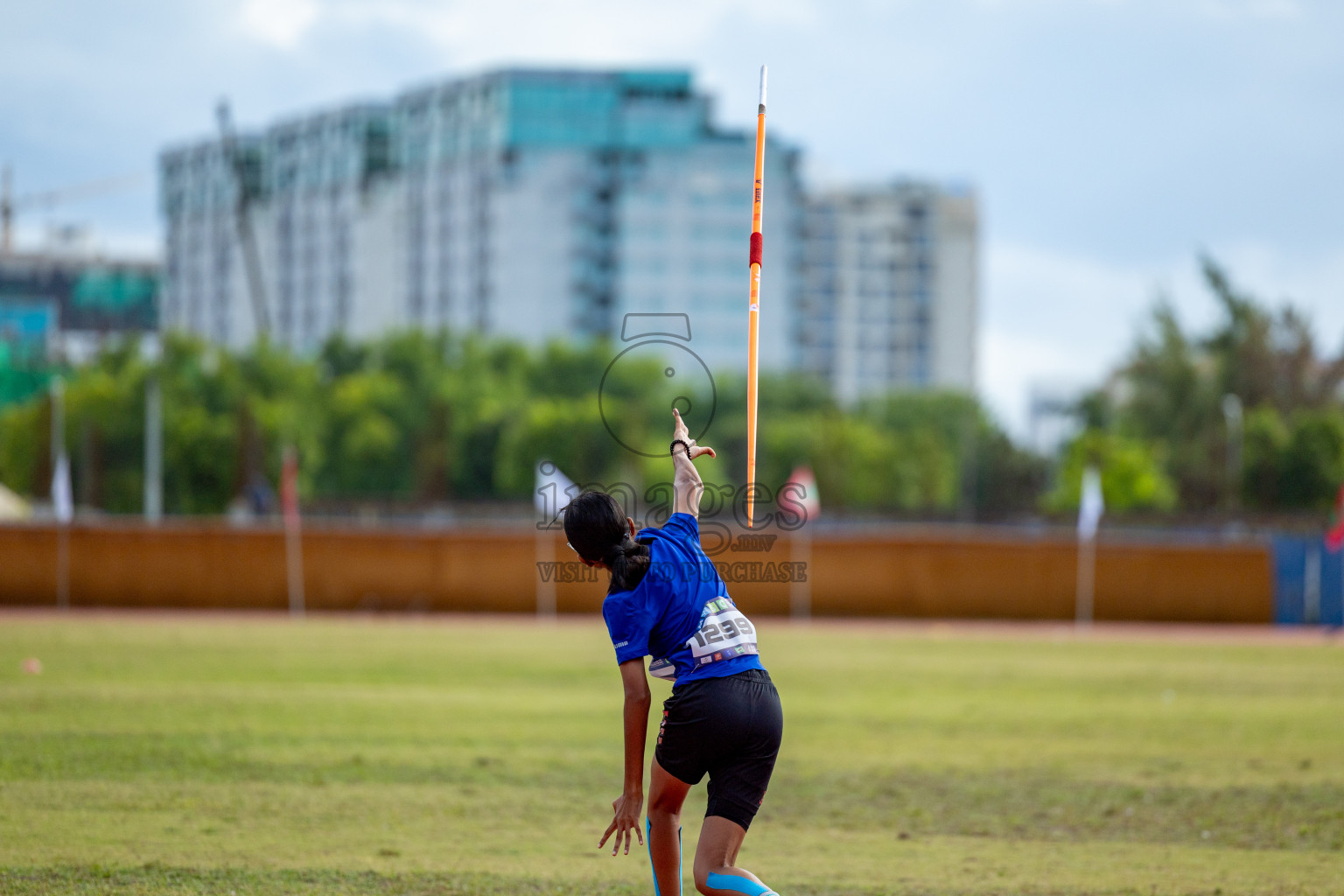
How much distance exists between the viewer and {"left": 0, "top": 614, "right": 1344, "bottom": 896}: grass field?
847 cm

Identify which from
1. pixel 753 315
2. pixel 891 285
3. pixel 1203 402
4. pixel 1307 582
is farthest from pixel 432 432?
pixel 753 315

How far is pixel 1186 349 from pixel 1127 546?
187 ft

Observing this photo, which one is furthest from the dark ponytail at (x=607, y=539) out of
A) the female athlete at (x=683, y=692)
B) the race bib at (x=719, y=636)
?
the race bib at (x=719, y=636)

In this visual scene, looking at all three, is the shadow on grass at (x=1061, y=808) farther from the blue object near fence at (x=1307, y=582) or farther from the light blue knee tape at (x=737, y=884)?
the blue object near fence at (x=1307, y=582)

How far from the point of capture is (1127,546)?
122ft

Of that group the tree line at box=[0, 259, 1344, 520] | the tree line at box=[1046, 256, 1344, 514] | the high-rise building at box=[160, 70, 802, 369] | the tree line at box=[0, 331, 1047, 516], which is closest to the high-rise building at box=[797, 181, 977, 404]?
the high-rise building at box=[160, 70, 802, 369]

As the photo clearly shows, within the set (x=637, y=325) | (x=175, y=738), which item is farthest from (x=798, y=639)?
(x=637, y=325)

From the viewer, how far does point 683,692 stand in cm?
587

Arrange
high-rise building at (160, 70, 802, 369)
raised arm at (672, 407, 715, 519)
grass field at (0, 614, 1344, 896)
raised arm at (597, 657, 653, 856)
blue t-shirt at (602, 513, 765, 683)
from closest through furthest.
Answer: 1. raised arm at (597, 657, 653, 856)
2. blue t-shirt at (602, 513, 765, 683)
3. raised arm at (672, 407, 715, 519)
4. grass field at (0, 614, 1344, 896)
5. high-rise building at (160, 70, 802, 369)

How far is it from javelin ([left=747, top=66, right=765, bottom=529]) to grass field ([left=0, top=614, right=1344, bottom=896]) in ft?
9.23

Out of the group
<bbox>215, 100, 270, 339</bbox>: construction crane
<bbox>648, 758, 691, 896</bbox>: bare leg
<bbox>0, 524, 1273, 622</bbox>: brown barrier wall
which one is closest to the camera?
<bbox>648, 758, 691, 896</bbox>: bare leg

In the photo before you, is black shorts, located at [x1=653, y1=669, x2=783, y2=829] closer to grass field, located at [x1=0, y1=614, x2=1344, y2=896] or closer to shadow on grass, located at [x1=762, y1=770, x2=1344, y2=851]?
grass field, located at [x1=0, y1=614, x2=1344, y2=896]

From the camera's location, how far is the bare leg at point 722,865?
575 cm

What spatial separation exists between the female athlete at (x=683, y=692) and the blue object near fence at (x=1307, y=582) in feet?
112
